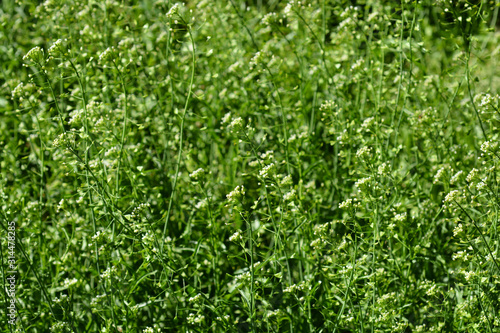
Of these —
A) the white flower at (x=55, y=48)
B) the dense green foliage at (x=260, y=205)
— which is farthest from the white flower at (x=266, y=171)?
the white flower at (x=55, y=48)

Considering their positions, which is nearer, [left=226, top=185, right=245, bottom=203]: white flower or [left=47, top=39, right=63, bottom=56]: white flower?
[left=226, top=185, right=245, bottom=203]: white flower

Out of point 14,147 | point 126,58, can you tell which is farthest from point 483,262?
point 14,147

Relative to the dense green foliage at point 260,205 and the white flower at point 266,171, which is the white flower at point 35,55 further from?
the white flower at point 266,171

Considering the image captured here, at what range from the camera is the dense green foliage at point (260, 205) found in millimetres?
1837

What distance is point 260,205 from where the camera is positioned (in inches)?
105

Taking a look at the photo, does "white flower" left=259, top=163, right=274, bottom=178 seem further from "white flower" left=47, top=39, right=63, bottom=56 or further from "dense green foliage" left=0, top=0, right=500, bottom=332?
"white flower" left=47, top=39, right=63, bottom=56

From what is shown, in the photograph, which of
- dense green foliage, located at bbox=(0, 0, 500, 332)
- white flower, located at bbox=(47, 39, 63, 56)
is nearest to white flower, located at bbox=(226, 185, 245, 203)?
dense green foliage, located at bbox=(0, 0, 500, 332)

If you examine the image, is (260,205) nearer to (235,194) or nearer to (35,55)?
(235,194)

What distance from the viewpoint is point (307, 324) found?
6.84 feet

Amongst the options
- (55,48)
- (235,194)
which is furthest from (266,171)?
(55,48)

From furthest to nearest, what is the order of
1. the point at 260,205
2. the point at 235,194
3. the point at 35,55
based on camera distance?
1. the point at 260,205
2. the point at 35,55
3. the point at 235,194

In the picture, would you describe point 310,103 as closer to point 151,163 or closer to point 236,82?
point 236,82

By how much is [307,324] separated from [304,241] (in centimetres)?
34

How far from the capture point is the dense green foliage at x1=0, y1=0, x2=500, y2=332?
6.03ft
